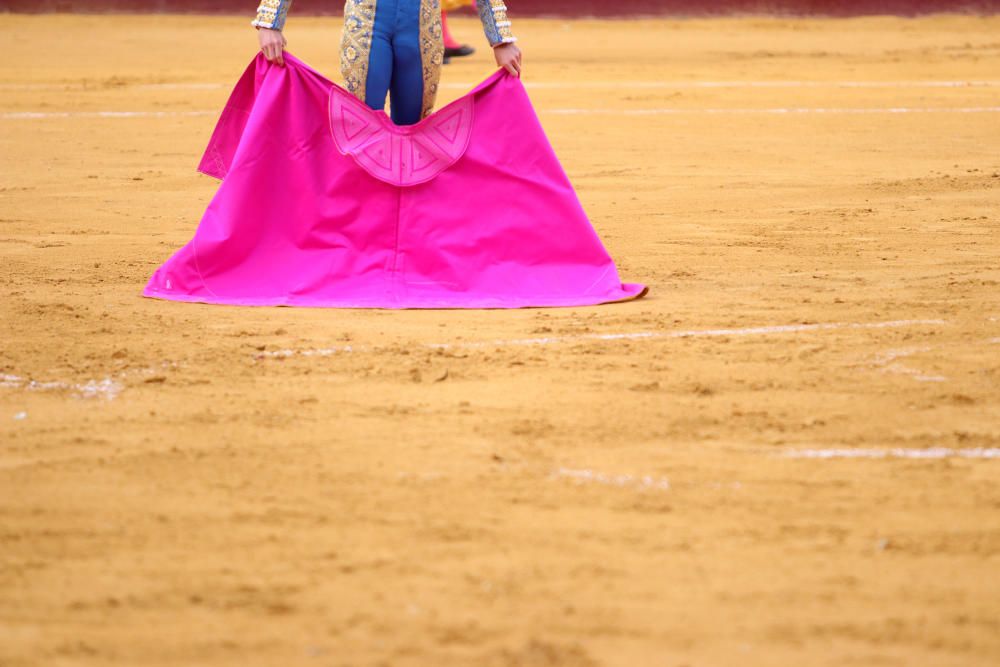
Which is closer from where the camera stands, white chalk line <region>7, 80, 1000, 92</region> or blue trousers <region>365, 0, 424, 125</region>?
blue trousers <region>365, 0, 424, 125</region>

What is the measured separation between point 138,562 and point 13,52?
34.6 feet

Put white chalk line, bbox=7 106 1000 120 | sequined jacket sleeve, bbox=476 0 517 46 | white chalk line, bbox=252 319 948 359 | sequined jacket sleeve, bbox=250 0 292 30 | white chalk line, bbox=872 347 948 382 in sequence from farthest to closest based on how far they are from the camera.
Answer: white chalk line, bbox=7 106 1000 120 → sequined jacket sleeve, bbox=476 0 517 46 → sequined jacket sleeve, bbox=250 0 292 30 → white chalk line, bbox=252 319 948 359 → white chalk line, bbox=872 347 948 382

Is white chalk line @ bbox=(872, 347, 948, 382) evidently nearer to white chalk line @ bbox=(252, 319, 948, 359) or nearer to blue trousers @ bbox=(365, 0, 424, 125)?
white chalk line @ bbox=(252, 319, 948, 359)

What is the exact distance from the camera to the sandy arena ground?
2078 millimetres

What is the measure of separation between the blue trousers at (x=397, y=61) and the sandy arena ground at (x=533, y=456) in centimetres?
73

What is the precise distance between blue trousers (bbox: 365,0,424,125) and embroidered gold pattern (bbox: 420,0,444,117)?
0.02 m

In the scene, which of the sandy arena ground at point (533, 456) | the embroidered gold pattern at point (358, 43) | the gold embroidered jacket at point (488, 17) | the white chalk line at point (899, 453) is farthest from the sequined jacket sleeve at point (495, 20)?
the white chalk line at point (899, 453)

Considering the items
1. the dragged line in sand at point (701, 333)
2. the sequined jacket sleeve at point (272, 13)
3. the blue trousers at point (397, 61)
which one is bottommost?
the dragged line in sand at point (701, 333)

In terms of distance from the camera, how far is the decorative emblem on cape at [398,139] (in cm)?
420

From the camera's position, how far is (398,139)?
4.22m

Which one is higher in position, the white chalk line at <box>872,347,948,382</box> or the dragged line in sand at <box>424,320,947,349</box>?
the white chalk line at <box>872,347,948,382</box>

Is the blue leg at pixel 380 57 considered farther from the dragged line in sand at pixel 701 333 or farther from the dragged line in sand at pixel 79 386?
the dragged line in sand at pixel 79 386

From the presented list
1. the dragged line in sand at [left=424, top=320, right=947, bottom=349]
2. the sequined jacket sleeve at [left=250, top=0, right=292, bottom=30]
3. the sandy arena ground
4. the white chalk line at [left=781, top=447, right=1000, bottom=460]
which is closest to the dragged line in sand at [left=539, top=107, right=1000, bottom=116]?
the sandy arena ground

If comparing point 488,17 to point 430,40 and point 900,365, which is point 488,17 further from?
point 900,365
